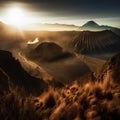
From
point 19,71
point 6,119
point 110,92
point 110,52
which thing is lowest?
point 110,52

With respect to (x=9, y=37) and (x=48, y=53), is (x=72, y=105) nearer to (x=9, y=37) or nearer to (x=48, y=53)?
(x=48, y=53)

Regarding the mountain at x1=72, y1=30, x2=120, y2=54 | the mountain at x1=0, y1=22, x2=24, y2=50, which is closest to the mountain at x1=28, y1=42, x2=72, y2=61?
the mountain at x1=72, y1=30, x2=120, y2=54

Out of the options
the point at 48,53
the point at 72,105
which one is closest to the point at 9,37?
the point at 48,53

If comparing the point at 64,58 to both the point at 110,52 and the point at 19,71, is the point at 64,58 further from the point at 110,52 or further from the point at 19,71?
the point at 19,71

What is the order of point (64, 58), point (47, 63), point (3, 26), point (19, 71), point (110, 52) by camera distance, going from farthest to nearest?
point (3, 26) < point (110, 52) < point (64, 58) < point (47, 63) < point (19, 71)

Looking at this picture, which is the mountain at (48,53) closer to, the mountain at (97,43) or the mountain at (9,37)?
the mountain at (97,43)

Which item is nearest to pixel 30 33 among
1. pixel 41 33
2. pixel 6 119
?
pixel 41 33

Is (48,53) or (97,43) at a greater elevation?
(48,53)

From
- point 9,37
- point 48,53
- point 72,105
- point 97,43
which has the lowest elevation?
point 9,37

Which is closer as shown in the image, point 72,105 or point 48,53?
point 72,105
